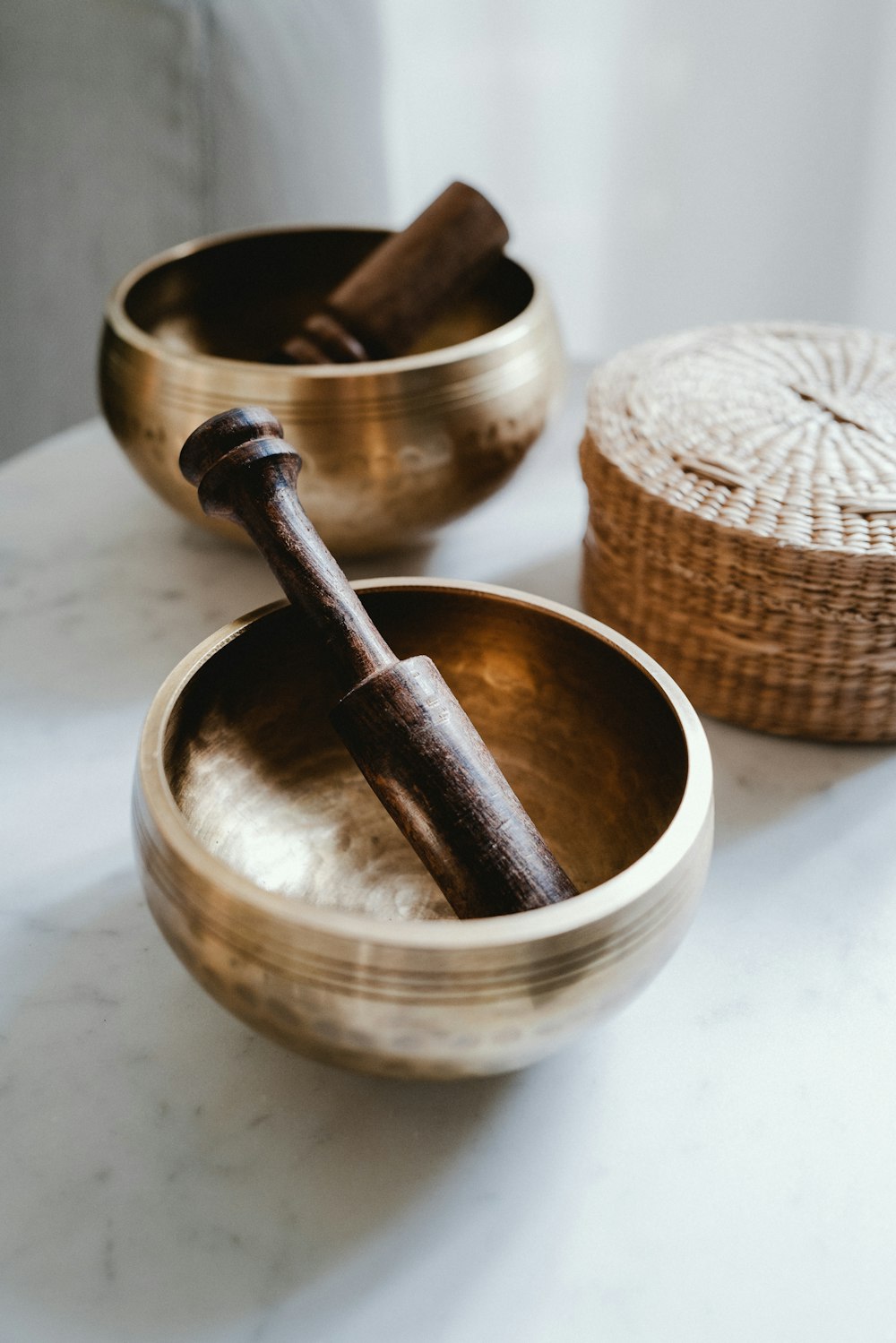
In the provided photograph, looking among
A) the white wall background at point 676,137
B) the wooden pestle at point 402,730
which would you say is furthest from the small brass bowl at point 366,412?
the white wall background at point 676,137

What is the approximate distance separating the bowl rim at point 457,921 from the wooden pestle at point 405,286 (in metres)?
0.40

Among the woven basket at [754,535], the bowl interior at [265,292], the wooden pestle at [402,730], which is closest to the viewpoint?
the wooden pestle at [402,730]

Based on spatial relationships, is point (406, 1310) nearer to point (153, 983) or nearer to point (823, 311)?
point (153, 983)

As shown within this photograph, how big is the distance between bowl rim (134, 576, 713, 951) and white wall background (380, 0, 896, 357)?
1155 millimetres

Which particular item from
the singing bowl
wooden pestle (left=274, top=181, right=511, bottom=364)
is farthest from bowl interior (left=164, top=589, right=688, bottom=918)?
wooden pestle (left=274, top=181, right=511, bottom=364)

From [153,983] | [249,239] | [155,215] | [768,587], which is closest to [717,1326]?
[153,983]

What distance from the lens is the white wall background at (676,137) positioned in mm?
1488

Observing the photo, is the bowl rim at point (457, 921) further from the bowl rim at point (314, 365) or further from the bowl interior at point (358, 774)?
the bowl rim at point (314, 365)

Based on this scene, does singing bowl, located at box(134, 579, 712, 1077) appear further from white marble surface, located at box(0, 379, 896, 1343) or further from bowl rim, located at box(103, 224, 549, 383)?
bowl rim, located at box(103, 224, 549, 383)

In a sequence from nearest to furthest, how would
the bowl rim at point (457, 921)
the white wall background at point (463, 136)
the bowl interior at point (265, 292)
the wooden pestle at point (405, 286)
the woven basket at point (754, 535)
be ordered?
the bowl rim at point (457, 921), the woven basket at point (754, 535), the wooden pestle at point (405, 286), the bowl interior at point (265, 292), the white wall background at point (463, 136)

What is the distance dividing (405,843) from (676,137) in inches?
47.9

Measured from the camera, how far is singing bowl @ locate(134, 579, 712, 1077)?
0.47m

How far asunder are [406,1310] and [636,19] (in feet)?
4.95

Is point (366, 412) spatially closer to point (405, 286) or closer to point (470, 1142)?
point (405, 286)
